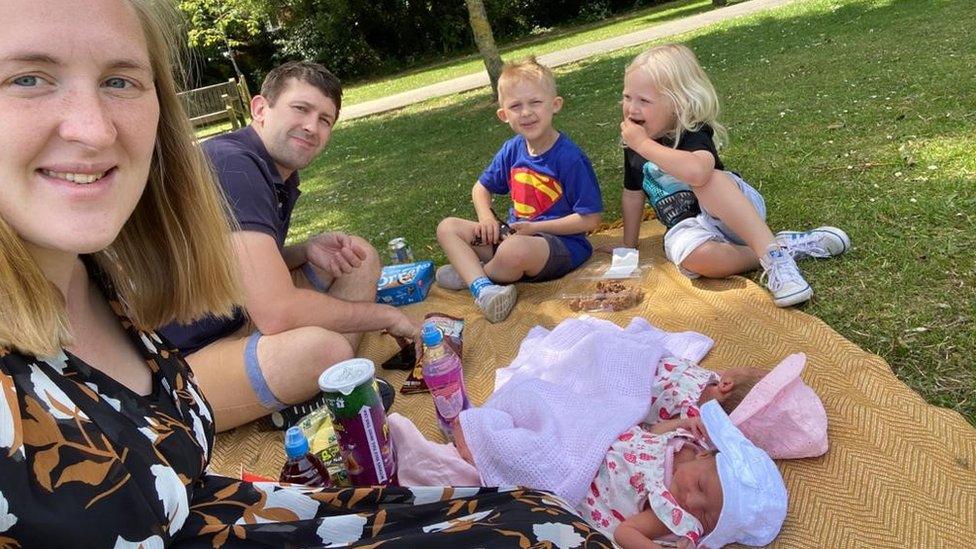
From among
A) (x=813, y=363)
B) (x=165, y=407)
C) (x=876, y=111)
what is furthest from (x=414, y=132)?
(x=165, y=407)

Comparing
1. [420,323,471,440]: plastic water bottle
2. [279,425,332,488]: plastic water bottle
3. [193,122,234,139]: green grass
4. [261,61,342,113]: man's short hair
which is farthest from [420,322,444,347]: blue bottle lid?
[193,122,234,139]: green grass

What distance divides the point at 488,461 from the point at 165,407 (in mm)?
1197

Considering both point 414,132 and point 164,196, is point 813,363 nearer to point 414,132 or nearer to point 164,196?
point 164,196

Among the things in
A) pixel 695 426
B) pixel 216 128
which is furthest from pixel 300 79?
pixel 216 128

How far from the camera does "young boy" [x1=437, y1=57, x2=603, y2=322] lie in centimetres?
401

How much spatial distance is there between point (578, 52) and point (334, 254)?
13.8m

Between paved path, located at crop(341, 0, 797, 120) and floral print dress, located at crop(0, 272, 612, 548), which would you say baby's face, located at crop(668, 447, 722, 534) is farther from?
paved path, located at crop(341, 0, 797, 120)

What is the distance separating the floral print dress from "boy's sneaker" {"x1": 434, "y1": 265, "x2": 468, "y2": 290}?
2659mm

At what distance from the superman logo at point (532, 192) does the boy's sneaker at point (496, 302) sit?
790 millimetres

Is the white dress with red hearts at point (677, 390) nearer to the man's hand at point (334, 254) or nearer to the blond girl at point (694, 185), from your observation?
the blond girl at point (694, 185)

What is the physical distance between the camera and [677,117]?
385 centimetres

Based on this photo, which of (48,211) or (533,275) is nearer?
(48,211)

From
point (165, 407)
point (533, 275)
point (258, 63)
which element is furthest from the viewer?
point (258, 63)

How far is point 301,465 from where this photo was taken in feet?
7.23
